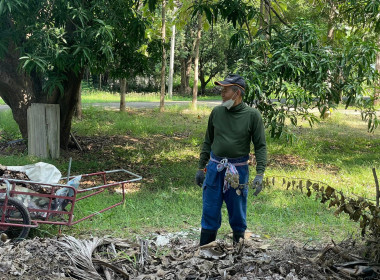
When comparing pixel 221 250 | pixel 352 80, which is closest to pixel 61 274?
pixel 221 250

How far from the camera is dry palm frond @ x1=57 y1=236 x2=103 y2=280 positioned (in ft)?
13.9

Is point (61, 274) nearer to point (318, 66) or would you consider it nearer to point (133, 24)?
point (318, 66)

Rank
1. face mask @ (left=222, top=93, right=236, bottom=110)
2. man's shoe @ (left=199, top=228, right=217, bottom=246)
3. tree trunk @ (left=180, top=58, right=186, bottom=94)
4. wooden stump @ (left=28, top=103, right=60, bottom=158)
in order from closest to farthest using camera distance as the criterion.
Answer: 1. face mask @ (left=222, top=93, right=236, bottom=110)
2. man's shoe @ (left=199, top=228, right=217, bottom=246)
3. wooden stump @ (left=28, top=103, right=60, bottom=158)
4. tree trunk @ (left=180, top=58, right=186, bottom=94)

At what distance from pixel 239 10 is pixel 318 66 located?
6.45ft

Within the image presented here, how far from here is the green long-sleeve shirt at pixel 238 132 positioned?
4.98m

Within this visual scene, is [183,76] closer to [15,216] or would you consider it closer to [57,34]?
[57,34]

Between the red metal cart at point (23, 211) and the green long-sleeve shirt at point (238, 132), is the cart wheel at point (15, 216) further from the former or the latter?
the green long-sleeve shirt at point (238, 132)

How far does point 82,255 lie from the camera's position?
4.44 metres

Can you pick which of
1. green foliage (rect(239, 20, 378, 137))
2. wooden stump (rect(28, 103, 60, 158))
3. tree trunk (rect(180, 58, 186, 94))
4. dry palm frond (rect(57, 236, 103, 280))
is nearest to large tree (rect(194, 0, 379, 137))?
green foliage (rect(239, 20, 378, 137))

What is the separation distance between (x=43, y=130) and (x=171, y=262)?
264 inches

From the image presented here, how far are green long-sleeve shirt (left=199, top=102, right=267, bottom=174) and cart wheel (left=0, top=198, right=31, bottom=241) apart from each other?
7.24ft

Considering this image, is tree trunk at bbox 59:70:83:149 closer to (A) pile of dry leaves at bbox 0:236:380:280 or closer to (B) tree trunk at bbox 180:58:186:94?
(A) pile of dry leaves at bbox 0:236:380:280

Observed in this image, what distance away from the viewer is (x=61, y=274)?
418 centimetres

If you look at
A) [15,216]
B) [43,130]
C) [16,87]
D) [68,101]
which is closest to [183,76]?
[68,101]
